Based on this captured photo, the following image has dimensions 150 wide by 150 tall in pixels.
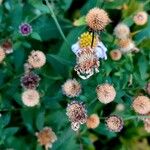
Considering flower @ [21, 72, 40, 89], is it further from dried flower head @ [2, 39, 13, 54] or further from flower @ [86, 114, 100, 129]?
flower @ [86, 114, 100, 129]

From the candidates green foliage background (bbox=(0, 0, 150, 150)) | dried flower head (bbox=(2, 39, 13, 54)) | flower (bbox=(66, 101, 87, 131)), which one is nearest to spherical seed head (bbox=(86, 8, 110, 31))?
green foliage background (bbox=(0, 0, 150, 150))

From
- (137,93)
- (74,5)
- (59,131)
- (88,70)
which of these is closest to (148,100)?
(137,93)

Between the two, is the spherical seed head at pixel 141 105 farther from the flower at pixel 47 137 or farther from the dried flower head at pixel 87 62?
the flower at pixel 47 137

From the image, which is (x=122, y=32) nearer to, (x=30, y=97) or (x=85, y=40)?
(x=85, y=40)

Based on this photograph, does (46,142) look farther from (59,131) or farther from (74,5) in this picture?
(74,5)

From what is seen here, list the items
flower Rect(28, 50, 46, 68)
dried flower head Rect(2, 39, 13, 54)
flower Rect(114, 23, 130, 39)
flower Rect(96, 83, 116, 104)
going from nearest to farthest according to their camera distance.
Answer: flower Rect(96, 83, 116, 104)
flower Rect(28, 50, 46, 68)
dried flower head Rect(2, 39, 13, 54)
flower Rect(114, 23, 130, 39)
